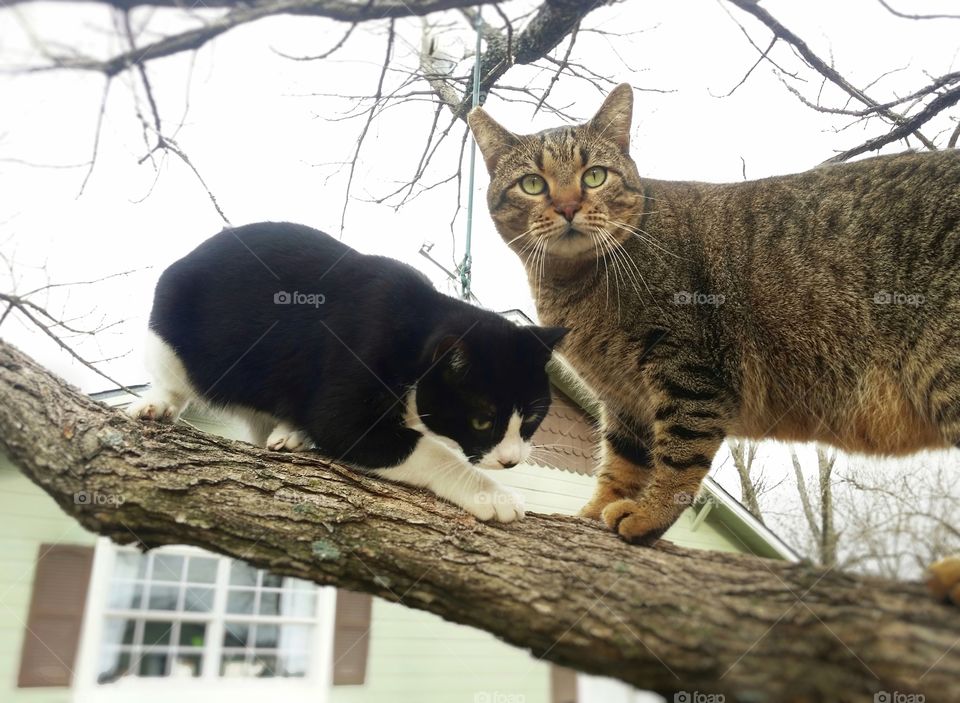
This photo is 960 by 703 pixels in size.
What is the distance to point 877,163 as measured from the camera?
1153 mm

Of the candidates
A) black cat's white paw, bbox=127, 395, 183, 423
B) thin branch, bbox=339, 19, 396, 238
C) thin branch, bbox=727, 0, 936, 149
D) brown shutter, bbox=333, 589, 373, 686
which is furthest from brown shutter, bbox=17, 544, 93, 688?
thin branch, bbox=727, 0, 936, 149

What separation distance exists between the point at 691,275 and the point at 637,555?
560 mm

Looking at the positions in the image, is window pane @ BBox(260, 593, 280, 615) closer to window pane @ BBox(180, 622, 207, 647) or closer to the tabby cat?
window pane @ BBox(180, 622, 207, 647)

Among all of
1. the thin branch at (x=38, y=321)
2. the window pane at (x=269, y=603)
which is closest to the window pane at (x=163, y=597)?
the window pane at (x=269, y=603)

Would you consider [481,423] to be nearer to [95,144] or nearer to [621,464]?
[621,464]

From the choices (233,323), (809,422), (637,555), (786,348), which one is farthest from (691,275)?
(233,323)

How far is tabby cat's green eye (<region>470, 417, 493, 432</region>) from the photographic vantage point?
3.55 feet

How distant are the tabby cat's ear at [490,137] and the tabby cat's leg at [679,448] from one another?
58cm

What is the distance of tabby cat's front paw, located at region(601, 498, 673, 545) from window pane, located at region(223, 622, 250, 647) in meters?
0.60
